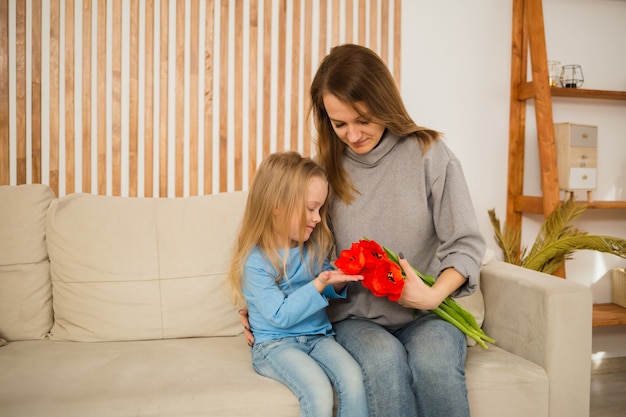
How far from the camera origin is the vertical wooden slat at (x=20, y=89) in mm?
2355

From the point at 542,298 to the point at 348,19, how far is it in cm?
160

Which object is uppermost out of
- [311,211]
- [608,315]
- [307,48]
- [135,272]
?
[307,48]

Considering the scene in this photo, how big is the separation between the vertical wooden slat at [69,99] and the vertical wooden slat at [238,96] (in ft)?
2.22

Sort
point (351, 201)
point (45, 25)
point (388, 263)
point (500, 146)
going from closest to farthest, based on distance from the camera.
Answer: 1. point (388, 263)
2. point (351, 201)
3. point (45, 25)
4. point (500, 146)

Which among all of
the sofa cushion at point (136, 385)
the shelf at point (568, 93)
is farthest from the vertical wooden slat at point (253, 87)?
the shelf at point (568, 93)

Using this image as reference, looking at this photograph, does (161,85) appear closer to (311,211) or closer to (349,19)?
(349,19)

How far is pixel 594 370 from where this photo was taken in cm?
306

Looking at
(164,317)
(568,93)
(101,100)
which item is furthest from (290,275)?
(568,93)

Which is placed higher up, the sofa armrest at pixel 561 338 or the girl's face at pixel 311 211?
the girl's face at pixel 311 211

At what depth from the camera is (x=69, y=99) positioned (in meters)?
2.43

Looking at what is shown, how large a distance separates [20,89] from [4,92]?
0.20ft

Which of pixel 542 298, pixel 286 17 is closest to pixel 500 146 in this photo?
pixel 286 17

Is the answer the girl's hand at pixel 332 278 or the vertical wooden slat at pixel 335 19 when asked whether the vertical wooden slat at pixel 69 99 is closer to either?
the vertical wooden slat at pixel 335 19

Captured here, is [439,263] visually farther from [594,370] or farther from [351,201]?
[594,370]
